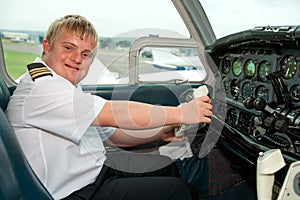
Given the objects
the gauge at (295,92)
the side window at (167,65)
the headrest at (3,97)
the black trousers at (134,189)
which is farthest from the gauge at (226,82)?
the headrest at (3,97)

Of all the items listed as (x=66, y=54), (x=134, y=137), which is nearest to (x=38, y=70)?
(x=66, y=54)

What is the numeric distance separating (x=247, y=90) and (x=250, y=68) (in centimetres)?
12

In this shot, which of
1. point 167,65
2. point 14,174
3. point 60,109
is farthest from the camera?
point 167,65

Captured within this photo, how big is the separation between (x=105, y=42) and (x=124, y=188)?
1.21 meters

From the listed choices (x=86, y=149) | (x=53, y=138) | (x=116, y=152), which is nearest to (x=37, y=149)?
(x=53, y=138)

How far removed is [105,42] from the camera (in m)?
Answer: 2.22

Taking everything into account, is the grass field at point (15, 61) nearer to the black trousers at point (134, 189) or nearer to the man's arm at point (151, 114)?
the black trousers at point (134, 189)

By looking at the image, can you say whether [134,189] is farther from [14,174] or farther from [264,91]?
[264,91]

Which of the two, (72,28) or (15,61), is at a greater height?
(72,28)

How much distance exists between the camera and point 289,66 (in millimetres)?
1496

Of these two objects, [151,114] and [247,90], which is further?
[247,90]

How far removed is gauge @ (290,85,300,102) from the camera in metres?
1.42

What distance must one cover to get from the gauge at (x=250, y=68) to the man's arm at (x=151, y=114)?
69cm

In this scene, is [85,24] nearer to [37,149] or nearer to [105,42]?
[37,149]
